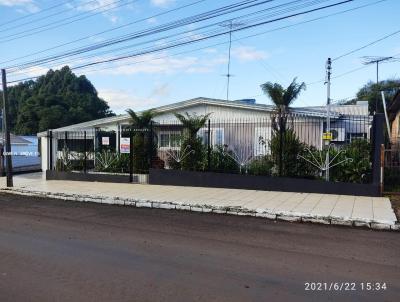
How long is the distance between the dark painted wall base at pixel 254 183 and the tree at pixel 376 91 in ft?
137

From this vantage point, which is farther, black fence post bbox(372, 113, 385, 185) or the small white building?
the small white building

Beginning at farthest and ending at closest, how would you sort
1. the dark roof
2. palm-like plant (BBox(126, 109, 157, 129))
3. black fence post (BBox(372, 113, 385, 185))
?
the dark roof, palm-like plant (BBox(126, 109, 157, 129)), black fence post (BBox(372, 113, 385, 185))

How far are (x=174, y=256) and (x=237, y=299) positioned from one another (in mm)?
2043

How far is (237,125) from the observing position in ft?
65.9

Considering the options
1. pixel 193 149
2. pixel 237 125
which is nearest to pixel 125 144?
pixel 193 149

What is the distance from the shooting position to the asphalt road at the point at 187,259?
5082mm

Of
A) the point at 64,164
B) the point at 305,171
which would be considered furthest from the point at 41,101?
the point at 305,171

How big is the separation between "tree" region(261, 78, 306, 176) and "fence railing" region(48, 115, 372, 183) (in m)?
0.03

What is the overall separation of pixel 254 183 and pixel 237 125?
5.69 meters

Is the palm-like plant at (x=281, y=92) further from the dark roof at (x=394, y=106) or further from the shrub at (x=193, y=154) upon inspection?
the dark roof at (x=394, y=106)

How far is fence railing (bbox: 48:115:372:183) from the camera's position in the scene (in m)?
14.5

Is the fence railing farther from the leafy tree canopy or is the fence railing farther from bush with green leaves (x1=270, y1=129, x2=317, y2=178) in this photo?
the leafy tree canopy

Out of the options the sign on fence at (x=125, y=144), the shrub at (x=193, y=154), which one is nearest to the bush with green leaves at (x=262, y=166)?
the shrub at (x=193, y=154)

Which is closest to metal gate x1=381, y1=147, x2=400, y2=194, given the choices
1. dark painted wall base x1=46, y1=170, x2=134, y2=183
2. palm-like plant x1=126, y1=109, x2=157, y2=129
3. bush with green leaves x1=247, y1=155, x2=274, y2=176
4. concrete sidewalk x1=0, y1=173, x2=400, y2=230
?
concrete sidewalk x1=0, y1=173, x2=400, y2=230
